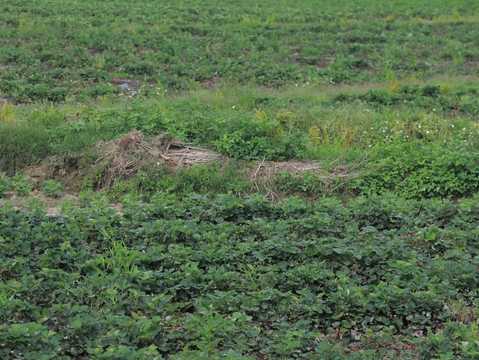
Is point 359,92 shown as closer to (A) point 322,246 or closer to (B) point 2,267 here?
(A) point 322,246

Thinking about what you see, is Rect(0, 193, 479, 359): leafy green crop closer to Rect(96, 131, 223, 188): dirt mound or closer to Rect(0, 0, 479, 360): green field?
Rect(0, 0, 479, 360): green field

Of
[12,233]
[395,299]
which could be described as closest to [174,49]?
[12,233]

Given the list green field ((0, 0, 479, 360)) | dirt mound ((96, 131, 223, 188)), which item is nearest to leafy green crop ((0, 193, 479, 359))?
green field ((0, 0, 479, 360))

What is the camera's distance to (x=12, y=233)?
7.52m

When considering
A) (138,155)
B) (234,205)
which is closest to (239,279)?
(234,205)

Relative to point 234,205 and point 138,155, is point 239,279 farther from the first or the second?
point 138,155

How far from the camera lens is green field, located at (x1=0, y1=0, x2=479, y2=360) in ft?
19.6

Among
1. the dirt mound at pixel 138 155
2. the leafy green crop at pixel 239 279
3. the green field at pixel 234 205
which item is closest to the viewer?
the leafy green crop at pixel 239 279

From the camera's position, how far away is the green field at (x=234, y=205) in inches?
235

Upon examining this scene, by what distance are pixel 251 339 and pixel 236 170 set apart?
15.0 feet

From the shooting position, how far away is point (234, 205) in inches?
335

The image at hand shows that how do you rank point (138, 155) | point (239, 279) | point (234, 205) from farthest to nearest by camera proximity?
point (138, 155), point (234, 205), point (239, 279)

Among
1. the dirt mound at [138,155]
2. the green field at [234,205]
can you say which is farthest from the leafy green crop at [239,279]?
the dirt mound at [138,155]

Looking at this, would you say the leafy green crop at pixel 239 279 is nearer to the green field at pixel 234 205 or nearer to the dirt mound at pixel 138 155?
the green field at pixel 234 205
